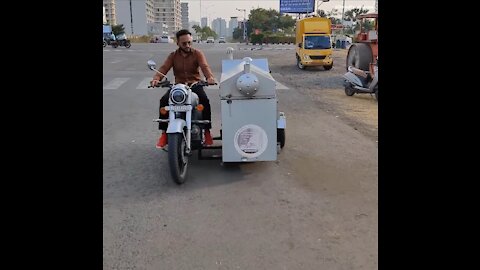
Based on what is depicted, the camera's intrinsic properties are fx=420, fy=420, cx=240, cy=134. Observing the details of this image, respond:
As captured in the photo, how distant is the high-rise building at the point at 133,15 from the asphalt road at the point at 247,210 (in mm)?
89897

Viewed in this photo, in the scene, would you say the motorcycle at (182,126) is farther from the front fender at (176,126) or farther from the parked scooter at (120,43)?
the parked scooter at (120,43)

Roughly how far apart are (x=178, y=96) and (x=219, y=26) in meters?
179

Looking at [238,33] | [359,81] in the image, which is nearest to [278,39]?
[238,33]

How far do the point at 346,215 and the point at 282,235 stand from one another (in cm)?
80

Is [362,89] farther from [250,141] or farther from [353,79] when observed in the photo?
[250,141]

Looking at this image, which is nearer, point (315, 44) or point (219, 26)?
point (315, 44)

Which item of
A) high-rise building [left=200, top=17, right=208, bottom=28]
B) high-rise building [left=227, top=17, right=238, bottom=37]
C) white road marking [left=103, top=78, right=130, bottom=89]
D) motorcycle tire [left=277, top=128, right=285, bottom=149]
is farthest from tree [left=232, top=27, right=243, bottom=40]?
motorcycle tire [left=277, top=128, right=285, bottom=149]

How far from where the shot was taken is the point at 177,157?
4.74 metres

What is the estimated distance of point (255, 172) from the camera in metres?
5.30

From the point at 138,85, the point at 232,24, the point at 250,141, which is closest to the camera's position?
the point at 250,141
